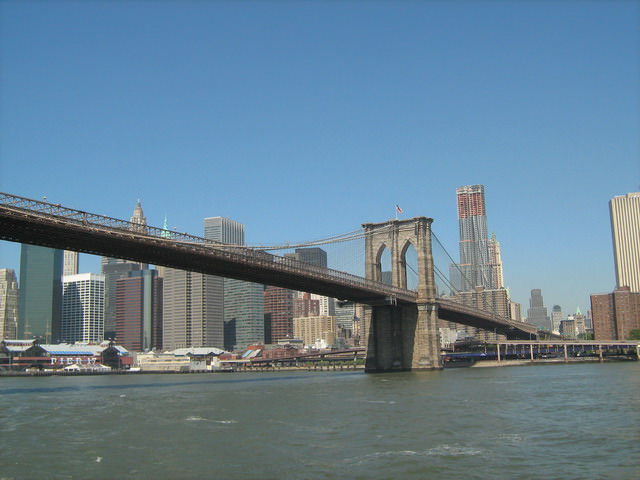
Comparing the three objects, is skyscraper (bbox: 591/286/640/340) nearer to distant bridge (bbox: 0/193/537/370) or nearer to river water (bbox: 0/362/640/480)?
distant bridge (bbox: 0/193/537/370)

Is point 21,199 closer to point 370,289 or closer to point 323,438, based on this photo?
point 323,438

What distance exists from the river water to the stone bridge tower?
110ft

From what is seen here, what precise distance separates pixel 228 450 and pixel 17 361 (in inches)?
5758

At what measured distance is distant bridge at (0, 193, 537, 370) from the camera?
140ft

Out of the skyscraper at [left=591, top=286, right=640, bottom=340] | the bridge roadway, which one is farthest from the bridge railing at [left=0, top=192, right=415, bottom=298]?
the skyscraper at [left=591, top=286, right=640, bottom=340]

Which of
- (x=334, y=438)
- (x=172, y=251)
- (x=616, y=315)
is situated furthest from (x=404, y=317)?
(x=616, y=315)

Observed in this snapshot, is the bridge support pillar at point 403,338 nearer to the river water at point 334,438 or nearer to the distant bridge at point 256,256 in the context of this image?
the distant bridge at point 256,256

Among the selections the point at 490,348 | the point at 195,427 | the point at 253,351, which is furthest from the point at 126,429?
the point at 253,351

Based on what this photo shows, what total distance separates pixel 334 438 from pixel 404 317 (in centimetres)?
5214

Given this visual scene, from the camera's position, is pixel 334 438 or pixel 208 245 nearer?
pixel 334 438

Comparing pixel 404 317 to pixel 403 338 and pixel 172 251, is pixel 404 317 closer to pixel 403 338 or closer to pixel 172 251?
pixel 403 338

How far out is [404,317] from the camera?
7550 centimetres

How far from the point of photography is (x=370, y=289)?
225 ft

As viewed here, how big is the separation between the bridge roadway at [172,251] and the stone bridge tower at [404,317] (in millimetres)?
2115
